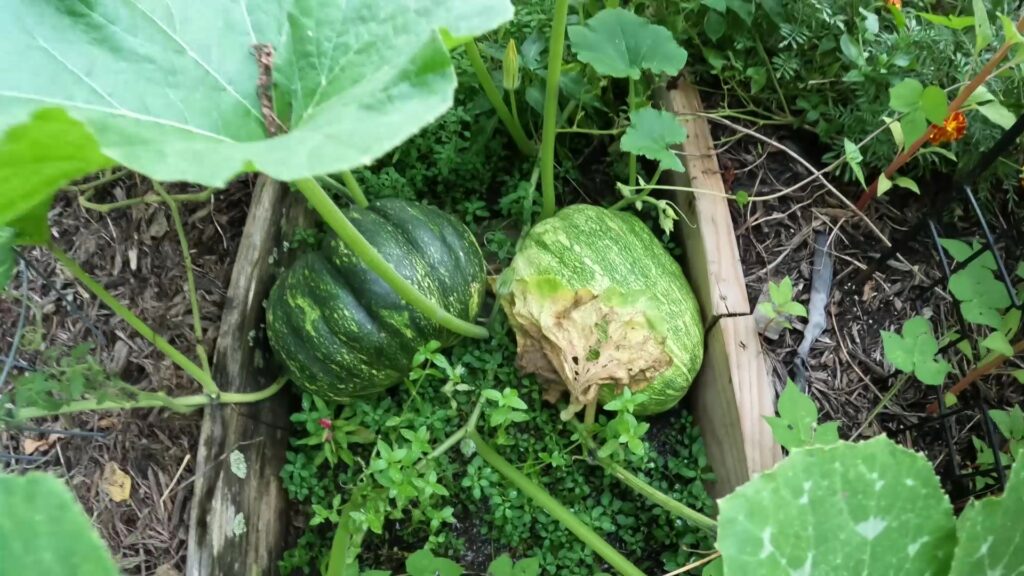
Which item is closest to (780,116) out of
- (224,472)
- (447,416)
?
(447,416)

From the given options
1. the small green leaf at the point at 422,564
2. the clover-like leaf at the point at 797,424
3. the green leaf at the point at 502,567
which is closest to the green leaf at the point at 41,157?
the small green leaf at the point at 422,564

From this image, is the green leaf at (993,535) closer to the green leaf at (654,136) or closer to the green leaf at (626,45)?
the green leaf at (654,136)

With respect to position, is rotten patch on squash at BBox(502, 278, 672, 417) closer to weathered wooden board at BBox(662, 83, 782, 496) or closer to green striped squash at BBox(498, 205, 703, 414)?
green striped squash at BBox(498, 205, 703, 414)

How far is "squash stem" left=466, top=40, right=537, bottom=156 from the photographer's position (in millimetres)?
1599

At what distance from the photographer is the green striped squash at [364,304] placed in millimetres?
1565

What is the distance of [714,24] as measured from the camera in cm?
174

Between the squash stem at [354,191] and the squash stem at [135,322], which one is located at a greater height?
the squash stem at [354,191]

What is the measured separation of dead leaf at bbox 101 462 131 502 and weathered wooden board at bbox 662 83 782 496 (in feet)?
4.19

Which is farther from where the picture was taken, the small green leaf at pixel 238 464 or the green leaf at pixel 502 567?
the small green leaf at pixel 238 464

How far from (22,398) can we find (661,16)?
5.13 ft

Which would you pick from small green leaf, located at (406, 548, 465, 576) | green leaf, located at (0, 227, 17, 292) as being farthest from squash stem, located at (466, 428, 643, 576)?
green leaf, located at (0, 227, 17, 292)

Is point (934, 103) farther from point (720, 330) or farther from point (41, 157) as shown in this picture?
point (41, 157)

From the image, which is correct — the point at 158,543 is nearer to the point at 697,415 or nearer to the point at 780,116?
the point at 697,415

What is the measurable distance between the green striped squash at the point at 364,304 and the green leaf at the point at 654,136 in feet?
1.49
